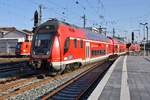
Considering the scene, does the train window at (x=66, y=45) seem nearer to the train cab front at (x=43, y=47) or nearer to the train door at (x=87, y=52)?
the train cab front at (x=43, y=47)

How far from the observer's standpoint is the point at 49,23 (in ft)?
64.5

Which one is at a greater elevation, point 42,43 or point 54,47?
point 42,43

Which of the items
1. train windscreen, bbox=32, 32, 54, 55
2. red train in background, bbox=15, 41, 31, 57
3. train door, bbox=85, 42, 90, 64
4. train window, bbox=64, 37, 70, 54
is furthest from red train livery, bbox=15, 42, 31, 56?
train windscreen, bbox=32, 32, 54, 55

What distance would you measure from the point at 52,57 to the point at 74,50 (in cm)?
352

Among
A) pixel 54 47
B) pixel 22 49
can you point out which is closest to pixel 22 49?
pixel 22 49

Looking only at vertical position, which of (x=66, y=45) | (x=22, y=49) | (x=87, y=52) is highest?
(x=66, y=45)

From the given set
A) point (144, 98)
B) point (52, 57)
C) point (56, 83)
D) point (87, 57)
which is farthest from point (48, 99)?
point (87, 57)

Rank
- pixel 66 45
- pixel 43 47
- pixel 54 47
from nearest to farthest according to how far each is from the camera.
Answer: pixel 54 47 < pixel 43 47 < pixel 66 45

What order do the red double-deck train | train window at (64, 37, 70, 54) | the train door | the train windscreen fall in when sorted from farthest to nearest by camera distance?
the train door → train window at (64, 37, 70, 54) → the train windscreen → the red double-deck train

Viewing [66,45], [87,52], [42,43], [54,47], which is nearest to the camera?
[54,47]

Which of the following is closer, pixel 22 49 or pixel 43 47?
pixel 43 47

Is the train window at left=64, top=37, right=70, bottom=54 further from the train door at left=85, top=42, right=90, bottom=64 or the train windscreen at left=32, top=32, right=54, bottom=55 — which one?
the train door at left=85, top=42, right=90, bottom=64

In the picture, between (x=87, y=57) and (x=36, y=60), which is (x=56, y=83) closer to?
(x=36, y=60)

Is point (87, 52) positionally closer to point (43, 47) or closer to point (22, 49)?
point (43, 47)
